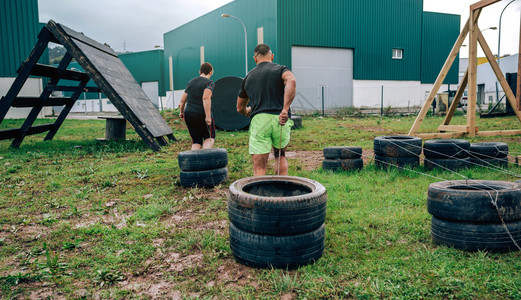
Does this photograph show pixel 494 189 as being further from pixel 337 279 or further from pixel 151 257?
pixel 151 257

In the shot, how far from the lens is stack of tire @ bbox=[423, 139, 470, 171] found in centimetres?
600

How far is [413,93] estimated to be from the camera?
106 ft

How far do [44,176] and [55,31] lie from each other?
4.40 meters

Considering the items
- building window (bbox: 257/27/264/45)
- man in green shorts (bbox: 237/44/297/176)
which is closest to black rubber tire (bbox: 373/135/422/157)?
man in green shorts (bbox: 237/44/297/176)

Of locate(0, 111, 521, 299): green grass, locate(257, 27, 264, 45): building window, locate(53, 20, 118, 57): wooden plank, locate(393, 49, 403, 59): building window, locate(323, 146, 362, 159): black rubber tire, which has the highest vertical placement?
locate(257, 27, 264, 45): building window

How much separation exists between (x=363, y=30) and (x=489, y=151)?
1021 inches

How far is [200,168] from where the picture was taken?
5547 mm

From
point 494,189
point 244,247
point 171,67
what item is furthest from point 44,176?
point 171,67

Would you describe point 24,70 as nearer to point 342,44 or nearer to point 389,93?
point 342,44

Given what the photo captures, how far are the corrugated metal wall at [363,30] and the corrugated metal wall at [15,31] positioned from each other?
17488 millimetres

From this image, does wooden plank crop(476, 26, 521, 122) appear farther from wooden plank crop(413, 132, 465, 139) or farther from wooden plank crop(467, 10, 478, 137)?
wooden plank crop(413, 132, 465, 139)

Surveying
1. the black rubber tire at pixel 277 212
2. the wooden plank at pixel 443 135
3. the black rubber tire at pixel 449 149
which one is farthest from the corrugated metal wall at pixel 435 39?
the black rubber tire at pixel 277 212

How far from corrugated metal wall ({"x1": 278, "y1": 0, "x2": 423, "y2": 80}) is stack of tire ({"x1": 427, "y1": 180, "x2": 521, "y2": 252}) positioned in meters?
24.3

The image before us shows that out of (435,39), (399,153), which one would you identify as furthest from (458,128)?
(435,39)
